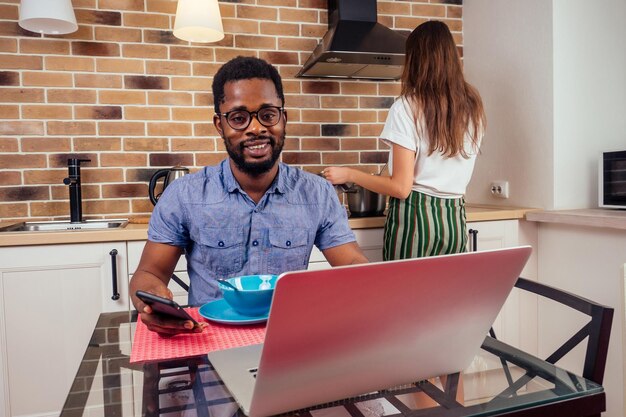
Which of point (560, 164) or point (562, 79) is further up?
point (562, 79)

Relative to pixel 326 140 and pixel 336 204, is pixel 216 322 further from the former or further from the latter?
pixel 326 140

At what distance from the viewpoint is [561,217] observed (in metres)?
2.05

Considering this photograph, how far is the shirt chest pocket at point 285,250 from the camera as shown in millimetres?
1325

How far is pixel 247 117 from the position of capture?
4.14ft

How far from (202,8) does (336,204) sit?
46.2 inches

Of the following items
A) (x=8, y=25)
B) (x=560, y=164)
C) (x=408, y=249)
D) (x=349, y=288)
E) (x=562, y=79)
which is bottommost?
(x=408, y=249)

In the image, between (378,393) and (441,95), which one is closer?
(378,393)

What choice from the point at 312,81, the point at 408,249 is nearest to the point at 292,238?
the point at 408,249

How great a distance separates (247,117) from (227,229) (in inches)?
11.9

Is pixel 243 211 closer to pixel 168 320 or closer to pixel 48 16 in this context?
pixel 168 320

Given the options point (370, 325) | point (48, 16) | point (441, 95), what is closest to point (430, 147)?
point (441, 95)

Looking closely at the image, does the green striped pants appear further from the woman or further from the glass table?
the glass table

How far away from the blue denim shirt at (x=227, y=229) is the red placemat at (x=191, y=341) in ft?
1.50

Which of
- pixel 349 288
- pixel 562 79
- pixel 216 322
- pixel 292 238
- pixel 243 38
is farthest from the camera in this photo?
pixel 243 38
